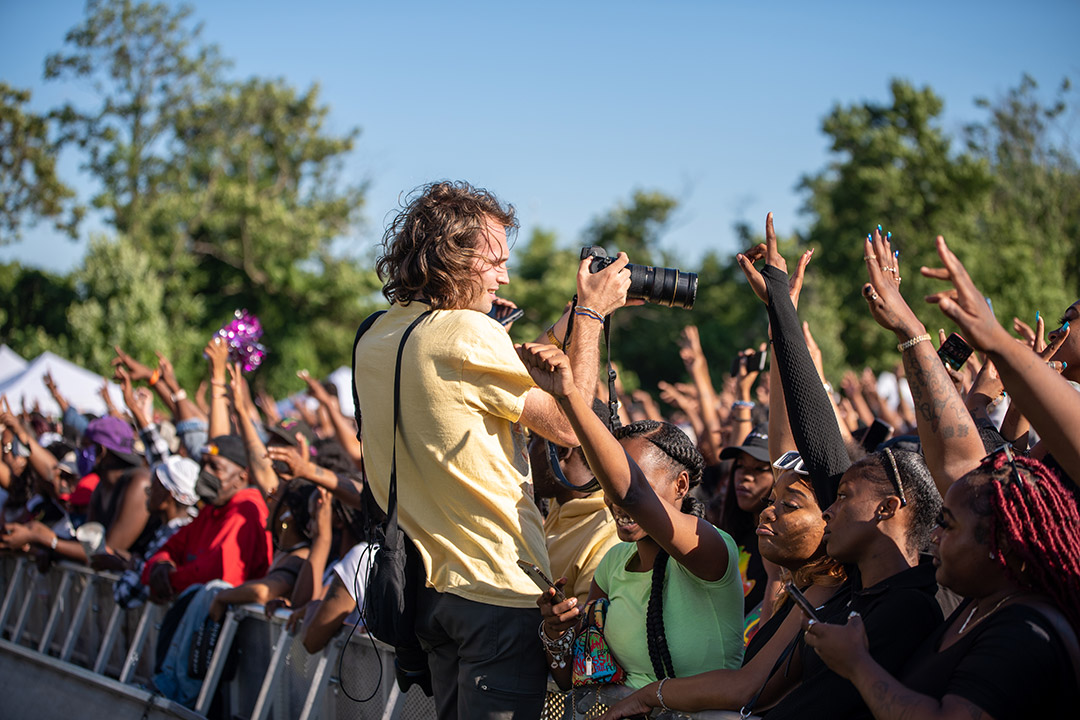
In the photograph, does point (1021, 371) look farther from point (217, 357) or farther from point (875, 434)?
point (217, 357)

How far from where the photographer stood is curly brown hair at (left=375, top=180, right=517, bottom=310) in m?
2.94

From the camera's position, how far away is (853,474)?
9.57ft

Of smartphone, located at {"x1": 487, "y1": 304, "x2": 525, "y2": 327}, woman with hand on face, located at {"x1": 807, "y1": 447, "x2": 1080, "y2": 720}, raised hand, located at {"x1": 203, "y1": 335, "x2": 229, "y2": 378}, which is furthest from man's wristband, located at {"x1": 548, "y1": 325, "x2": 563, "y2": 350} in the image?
raised hand, located at {"x1": 203, "y1": 335, "x2": 229, "y2": 378}

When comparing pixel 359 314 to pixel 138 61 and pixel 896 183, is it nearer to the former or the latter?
pixel 138 61

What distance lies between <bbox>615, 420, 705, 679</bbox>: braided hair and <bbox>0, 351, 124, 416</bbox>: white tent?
14201 mm

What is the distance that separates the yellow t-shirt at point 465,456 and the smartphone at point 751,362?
331 cm

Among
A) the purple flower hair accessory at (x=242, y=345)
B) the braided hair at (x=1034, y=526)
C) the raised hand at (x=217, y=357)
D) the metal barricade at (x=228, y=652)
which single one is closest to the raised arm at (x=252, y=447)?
the raised hand at (x=217, y=357)

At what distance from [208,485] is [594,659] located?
3747mm

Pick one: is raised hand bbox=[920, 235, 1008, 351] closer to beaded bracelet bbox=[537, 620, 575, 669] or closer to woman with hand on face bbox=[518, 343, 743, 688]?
woman with hand on face bbox=[518, 343, 743, 688]

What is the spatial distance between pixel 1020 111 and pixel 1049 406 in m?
35.8

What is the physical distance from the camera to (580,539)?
417cm

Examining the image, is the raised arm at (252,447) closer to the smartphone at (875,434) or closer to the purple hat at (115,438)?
the purple hat at (115,438)

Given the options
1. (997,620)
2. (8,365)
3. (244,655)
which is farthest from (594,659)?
(8,365)

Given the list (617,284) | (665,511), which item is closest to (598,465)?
(665,511)
